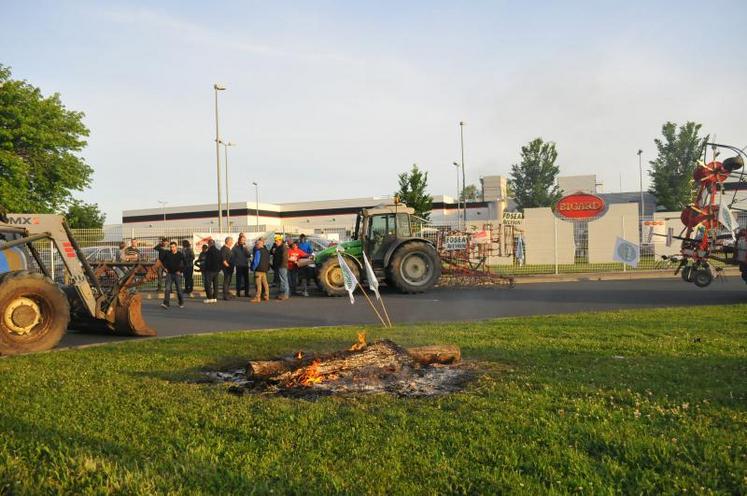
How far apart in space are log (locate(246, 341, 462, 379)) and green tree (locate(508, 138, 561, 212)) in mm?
56213

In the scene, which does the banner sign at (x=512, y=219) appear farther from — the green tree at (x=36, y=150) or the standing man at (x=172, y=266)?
the green tree at (x=36, y=150)

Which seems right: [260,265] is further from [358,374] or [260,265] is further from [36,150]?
[36,150]

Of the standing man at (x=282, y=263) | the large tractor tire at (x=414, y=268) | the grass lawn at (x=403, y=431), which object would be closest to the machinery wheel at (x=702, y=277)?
the large tractor tire at (x=414, y=268)

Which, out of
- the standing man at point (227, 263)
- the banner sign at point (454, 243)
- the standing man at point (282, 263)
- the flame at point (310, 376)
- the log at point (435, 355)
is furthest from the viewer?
the banner sign at point (454, 243)

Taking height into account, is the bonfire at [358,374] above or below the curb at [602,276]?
below

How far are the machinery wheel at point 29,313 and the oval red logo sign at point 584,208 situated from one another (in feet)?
73.3

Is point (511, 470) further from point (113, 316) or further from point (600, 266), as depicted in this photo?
point (600, 266)

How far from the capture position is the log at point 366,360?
5.95 meters

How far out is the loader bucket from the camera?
31.6ft

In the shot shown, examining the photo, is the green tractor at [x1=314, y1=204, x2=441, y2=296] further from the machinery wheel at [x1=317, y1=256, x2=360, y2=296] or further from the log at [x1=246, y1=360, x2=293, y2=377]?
the log at [x1=246, y1=360, x2=293, y2=377]

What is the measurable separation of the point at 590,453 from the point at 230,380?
379 centimetres

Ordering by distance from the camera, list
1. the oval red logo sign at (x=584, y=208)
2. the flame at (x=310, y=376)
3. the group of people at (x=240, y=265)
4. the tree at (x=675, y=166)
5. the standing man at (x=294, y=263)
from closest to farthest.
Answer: the flame at (x=310, y=376)
the group of people at (x=240, y=265)
the standing man at (x=294, y=263)
the oval red logo sign at (x=584, y=208)
the tree at (x=675, y=166)

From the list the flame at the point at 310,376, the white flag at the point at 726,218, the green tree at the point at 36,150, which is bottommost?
the flame at the point at 310,376

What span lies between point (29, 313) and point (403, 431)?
21.7ft
